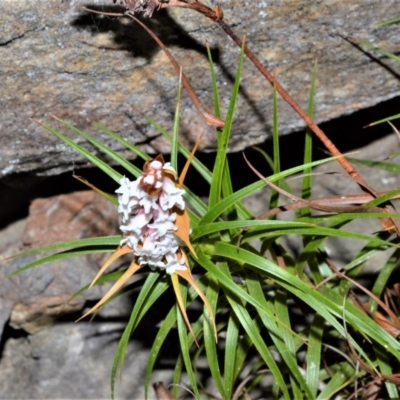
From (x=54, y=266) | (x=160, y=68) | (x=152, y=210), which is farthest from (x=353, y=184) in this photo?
Result: (x=152, y=210)

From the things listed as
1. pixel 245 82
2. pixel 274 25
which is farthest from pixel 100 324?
pixel 274 25

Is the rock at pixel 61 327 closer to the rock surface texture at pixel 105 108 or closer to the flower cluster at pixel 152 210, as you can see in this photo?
the rock surface texture at pixel 105 108

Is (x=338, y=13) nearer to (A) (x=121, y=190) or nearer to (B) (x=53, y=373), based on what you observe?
(A) (x=121, y=190)

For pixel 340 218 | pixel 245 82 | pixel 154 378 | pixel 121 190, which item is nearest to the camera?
pixel 121 190

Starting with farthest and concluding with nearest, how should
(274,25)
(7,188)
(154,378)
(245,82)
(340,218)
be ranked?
(7,188)
(154,378)
(245,82)
(274,25)
(340,218)

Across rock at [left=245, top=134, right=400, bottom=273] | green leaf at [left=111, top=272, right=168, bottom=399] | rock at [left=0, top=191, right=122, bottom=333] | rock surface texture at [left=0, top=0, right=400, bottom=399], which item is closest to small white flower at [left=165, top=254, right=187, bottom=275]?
green leaf at [left=111, top=272, right=168, bottom=399]

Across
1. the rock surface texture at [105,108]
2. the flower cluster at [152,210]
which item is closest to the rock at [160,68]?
the rock surface texture at [105,108]

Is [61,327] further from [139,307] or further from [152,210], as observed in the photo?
[152,210]
